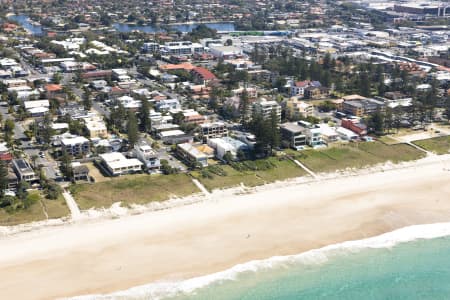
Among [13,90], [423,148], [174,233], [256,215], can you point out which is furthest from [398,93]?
[13,90]

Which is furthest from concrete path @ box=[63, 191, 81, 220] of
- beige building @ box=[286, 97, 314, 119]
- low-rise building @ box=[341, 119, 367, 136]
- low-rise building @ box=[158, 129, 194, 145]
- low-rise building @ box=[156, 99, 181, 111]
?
low-rise building @ box=[341, 119, 367, 136]

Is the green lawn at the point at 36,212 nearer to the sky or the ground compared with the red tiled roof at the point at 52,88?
nearer to the ground

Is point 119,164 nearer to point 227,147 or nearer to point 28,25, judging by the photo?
point 227,147

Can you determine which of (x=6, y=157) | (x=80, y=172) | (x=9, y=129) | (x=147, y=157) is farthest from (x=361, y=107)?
(x=6, y=157)

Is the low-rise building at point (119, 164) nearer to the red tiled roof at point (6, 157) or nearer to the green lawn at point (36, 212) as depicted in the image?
the green lawn at point (36, 212)

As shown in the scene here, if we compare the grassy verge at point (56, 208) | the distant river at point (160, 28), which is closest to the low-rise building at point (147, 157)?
the grassy verge at point (56, 208)
